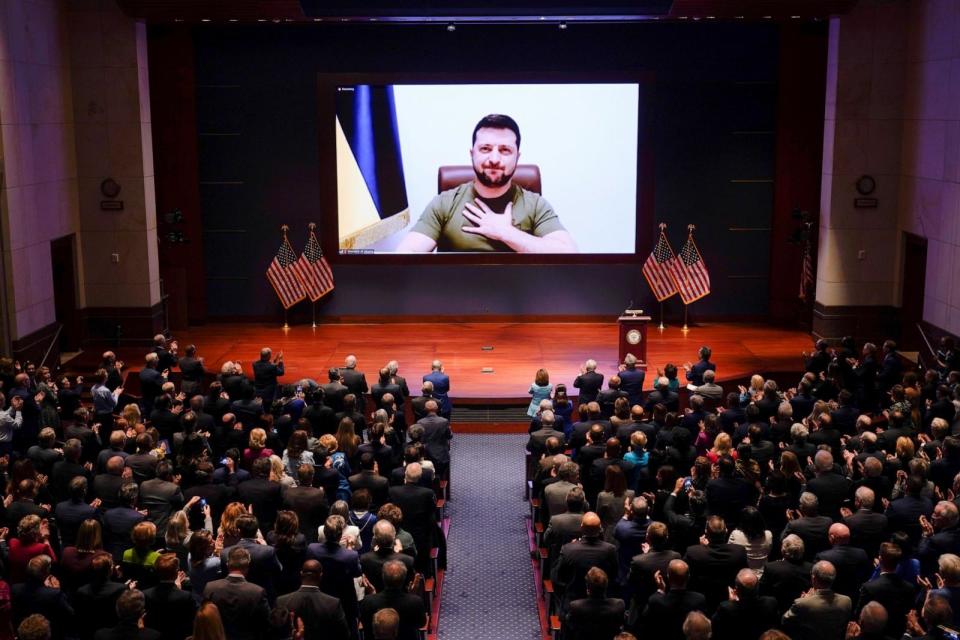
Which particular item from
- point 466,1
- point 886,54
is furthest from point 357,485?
point 886,54

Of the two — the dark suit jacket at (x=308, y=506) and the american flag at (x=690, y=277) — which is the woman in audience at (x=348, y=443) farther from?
the american flag at (x=690, y=277)

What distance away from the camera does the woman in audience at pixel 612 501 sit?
809 centimetres

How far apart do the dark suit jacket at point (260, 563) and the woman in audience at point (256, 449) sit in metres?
1.77

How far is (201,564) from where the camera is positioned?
22.3 ft

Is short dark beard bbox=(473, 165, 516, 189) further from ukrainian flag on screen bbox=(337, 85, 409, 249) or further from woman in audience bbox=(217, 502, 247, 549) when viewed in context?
woman in audience bbox=(217, 502, 247, 549)

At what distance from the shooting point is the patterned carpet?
8633mm

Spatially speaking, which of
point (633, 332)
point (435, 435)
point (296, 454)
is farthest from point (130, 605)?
point (633, 332)

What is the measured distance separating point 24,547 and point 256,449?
2150mm

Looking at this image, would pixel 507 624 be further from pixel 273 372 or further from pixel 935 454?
pixel 273 372

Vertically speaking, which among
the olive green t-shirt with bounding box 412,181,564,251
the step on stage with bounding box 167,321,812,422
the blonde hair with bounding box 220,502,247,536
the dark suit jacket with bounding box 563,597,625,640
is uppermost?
the olive green t-shirt with bounding box 412,181,564,251

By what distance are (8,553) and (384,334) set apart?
1007 cm

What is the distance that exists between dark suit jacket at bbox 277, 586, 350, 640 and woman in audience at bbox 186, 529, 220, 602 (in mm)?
658

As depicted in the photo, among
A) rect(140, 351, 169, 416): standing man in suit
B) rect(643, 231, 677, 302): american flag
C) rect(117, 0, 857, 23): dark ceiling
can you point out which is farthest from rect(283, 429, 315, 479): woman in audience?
rect(643, 231, 677, 302): american flag

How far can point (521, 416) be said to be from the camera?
13.5 m
